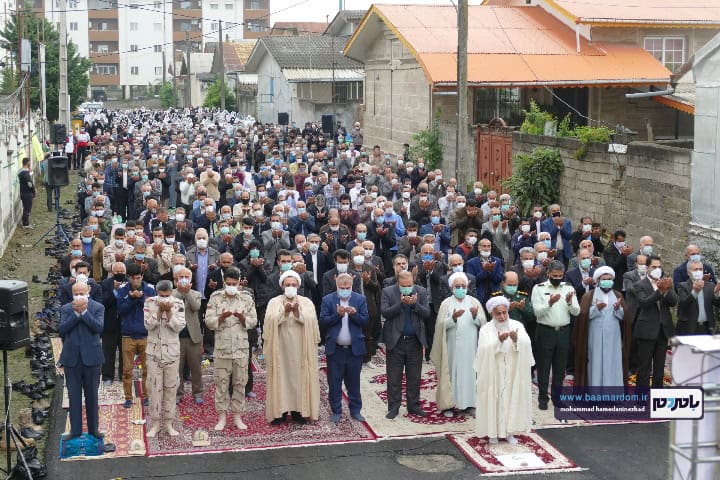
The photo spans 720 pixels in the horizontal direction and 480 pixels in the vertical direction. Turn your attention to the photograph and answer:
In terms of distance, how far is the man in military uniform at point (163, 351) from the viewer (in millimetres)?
11766

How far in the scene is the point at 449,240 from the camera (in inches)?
691

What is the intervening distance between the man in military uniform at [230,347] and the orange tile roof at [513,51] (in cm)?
1586

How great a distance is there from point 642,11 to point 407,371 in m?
20.9

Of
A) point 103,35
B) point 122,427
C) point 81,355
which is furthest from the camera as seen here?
point 103,35

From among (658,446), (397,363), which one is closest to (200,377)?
(397,363)

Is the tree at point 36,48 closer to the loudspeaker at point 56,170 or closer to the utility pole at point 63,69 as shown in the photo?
the utility pole at point 63,69

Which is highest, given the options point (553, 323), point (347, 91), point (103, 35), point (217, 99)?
point (103, 35)

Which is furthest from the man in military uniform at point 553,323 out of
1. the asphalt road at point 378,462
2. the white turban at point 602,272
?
the asphalt road at point 378,462

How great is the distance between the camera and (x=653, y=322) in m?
12.8

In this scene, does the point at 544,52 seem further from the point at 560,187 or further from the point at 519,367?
the point at 519,367

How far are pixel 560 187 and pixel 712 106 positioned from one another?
5345 millimetres

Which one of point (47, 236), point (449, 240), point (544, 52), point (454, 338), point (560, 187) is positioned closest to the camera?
point (454, 338)

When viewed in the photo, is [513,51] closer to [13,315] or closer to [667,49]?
[667,49]

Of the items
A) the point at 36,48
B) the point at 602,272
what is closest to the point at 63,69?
the point at 36,48
